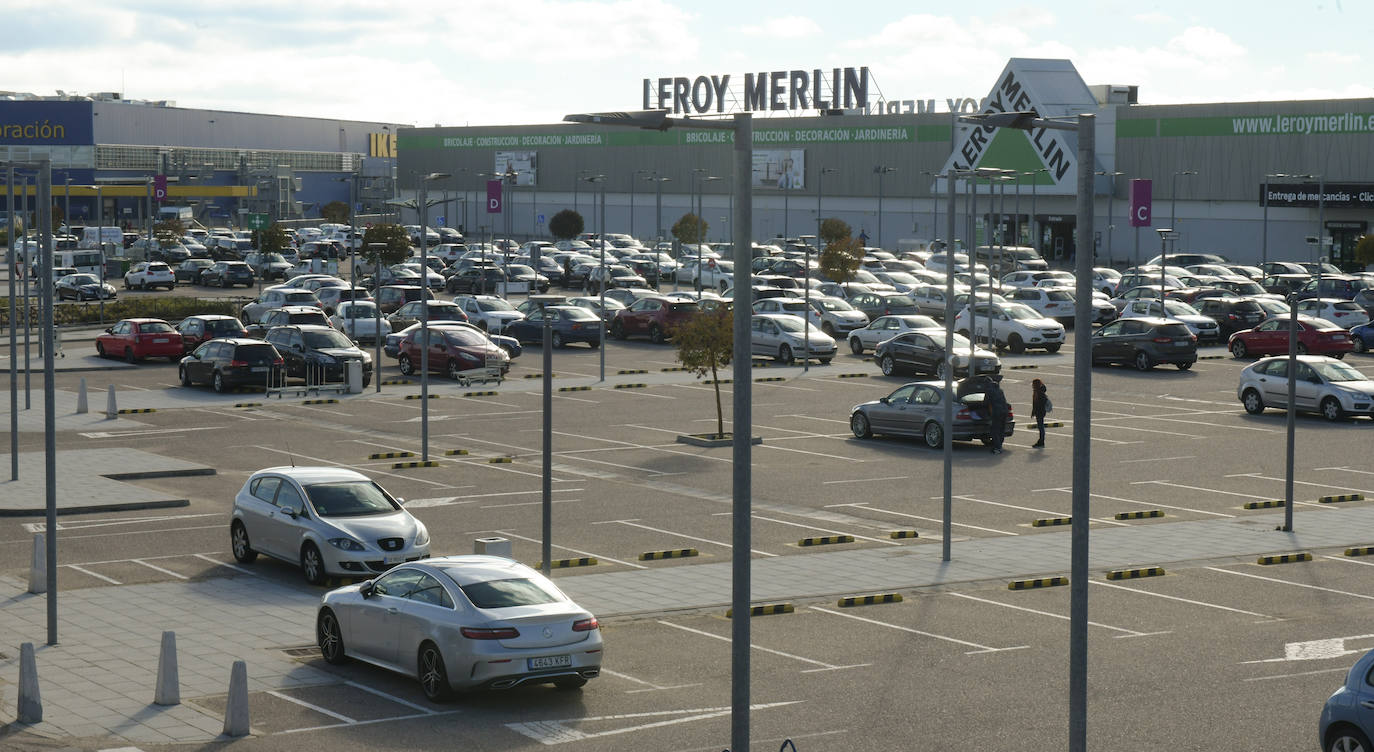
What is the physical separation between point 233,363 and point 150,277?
40892 mm

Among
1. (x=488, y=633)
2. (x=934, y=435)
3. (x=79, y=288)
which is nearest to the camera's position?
(x=488, y=633)

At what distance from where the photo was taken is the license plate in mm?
16234

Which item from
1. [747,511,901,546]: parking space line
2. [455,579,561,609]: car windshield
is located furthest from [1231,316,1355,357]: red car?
[455,579,561,609]: car windshield

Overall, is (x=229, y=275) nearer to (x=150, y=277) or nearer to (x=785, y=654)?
(x=150, y=277)

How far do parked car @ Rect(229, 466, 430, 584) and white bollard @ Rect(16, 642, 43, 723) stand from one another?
6381mm

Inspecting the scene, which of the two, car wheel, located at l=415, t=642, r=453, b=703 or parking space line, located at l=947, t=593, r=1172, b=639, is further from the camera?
parking space line, located at l=947, t=593, r=1172, b=639

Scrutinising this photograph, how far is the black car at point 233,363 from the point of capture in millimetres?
44406

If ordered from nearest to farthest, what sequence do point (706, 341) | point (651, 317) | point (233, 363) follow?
point (706, 341) → point (233, 363) → point (651, 317)

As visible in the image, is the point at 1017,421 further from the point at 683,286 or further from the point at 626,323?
the point at 683,286

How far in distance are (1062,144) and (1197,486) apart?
71.6 meters

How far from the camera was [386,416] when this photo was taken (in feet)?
133

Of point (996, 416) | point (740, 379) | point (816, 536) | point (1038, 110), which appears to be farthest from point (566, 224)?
point (740, 379)

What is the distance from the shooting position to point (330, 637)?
18141 mm

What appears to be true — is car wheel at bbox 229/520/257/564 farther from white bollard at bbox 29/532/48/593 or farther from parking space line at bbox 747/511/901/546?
parking space line at bbox 747/511/901/546
